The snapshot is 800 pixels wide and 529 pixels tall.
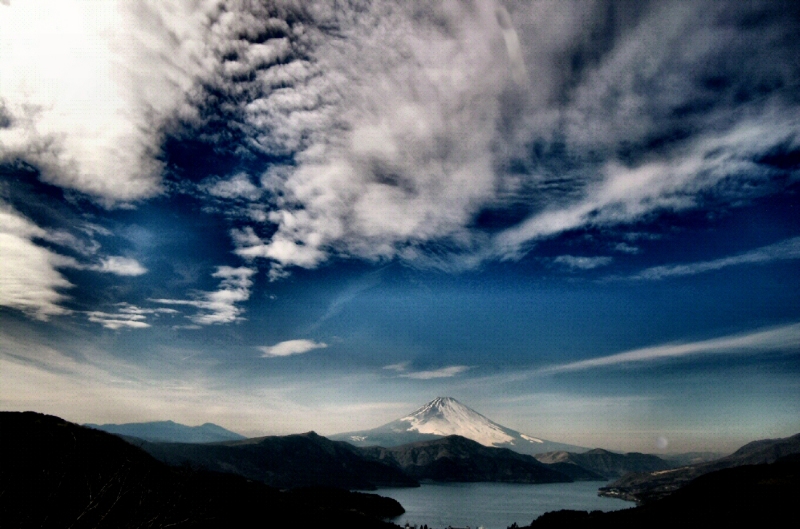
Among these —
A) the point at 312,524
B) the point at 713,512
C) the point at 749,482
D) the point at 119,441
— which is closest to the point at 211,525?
the point at 312,524

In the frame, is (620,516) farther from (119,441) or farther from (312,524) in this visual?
(119,441)

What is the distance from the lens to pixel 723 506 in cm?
12669

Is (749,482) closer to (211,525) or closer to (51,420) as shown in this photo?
(211,525)

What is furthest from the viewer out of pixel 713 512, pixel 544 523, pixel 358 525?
pixel 544 523

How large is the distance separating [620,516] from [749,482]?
4792cm

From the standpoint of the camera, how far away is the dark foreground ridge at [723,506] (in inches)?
4350

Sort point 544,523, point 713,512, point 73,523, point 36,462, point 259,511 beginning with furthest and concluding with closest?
1. point 544,523
2. point 713,512
3. point 259,511
4. point 36,462
5. point 73,523

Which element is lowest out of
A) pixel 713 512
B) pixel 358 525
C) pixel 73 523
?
pixel 358 525

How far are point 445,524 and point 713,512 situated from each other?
121256 mm

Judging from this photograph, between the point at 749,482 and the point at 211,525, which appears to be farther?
the point at 749,482

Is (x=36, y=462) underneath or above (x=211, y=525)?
above

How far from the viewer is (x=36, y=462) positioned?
243ft

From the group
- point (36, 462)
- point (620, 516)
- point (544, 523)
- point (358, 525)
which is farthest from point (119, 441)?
point (620, 516)

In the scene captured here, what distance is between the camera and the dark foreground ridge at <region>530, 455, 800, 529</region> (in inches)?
4350
